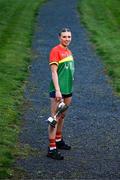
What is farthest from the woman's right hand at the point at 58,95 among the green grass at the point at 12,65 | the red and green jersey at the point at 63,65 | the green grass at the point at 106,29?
the green grass at the point at 106,29

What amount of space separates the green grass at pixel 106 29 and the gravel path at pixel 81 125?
0.32 meters

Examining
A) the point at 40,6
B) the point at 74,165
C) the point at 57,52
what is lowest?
the point at 40,6

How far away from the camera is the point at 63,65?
9.20 meters

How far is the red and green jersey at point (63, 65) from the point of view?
9.12 metres

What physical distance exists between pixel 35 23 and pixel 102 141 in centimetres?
1903

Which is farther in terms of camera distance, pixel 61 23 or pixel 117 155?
pixel 61 23

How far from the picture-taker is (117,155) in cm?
935

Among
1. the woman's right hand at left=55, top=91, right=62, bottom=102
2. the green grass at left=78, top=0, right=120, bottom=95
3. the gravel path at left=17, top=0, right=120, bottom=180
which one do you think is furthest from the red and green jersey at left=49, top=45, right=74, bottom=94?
the green grass at left=78, top=0, right=120, bottom=95

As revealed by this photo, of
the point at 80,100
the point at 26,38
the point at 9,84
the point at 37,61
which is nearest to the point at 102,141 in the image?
the point at 80,100

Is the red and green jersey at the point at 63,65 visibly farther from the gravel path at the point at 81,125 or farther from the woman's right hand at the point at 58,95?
the gravel path at the point at 81,125

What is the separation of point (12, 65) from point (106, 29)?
10149 millimetres

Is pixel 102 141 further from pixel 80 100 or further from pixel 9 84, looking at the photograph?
pixel 9 84

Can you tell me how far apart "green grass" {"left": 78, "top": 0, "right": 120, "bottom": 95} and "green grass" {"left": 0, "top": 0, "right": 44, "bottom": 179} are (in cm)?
255

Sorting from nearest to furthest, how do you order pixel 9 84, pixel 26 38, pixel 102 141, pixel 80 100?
1. pixel 102 141
2. pixel 80 100
3. pixel 9 84
4. pixel 26 38
